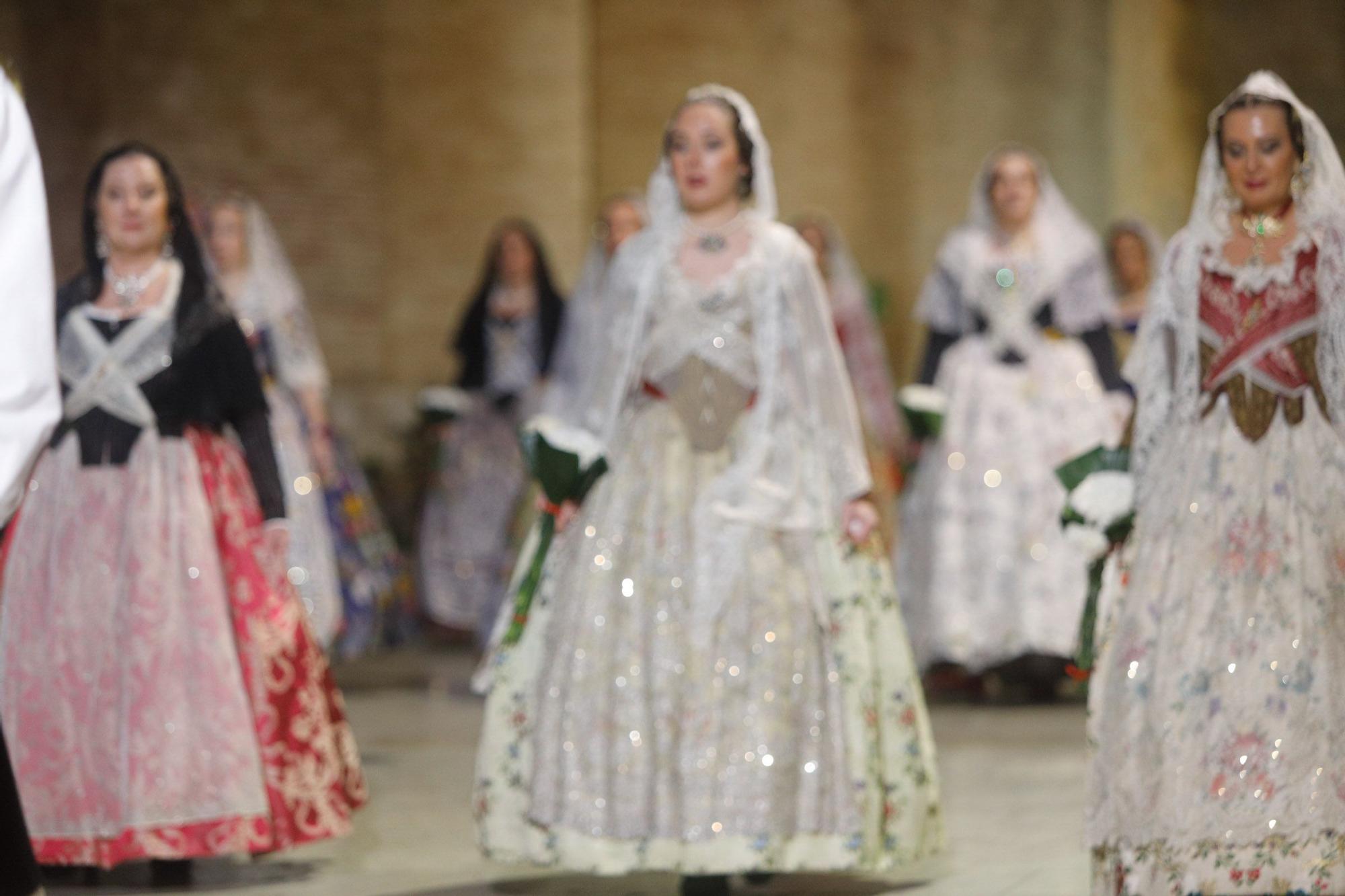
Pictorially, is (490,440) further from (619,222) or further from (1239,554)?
(1239,554)

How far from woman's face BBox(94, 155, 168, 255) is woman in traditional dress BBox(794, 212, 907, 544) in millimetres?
5553

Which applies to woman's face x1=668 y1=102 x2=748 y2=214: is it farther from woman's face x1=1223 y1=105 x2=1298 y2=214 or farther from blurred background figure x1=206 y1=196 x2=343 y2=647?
blurred background figure x1=206 y1=196 x2=343 y2=647

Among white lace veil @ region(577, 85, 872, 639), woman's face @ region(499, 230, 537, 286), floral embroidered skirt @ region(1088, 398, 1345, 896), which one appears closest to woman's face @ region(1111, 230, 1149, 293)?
woman's face @ region(499, 230, 537, 286)

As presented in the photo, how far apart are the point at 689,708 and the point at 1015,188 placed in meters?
4.71

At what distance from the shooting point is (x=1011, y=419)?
932 centimetres

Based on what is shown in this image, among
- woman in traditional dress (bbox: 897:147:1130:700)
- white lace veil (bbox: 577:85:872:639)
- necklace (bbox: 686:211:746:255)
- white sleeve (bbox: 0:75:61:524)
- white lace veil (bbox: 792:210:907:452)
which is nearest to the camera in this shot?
white sleeve (bbox: 0:75:61:524)

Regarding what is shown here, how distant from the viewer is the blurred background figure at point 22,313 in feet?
8.69

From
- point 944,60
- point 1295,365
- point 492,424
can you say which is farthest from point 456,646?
point 1295,365

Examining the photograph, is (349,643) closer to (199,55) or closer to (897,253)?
(199,55)

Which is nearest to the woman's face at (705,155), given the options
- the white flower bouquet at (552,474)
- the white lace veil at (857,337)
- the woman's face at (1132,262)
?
the white flower bouquet at (552,474)

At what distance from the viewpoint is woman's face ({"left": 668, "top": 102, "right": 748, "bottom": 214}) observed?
17.7ft

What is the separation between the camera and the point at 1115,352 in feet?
30.6

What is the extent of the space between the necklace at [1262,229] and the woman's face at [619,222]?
17.3ft

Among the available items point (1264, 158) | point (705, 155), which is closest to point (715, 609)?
point (705, 155)
